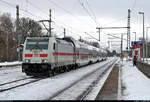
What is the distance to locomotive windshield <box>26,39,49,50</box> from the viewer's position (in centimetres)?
1720

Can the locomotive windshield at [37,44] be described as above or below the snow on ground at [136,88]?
above

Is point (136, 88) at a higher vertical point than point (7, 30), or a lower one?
lower

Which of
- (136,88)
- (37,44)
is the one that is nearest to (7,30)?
(37,44)

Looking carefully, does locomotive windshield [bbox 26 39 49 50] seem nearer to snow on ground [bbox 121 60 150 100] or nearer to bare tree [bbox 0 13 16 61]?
snow on ground [bbox 121 60 150 100]

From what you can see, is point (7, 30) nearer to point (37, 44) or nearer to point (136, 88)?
point (37, 44)

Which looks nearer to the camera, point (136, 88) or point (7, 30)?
point (136, 88)

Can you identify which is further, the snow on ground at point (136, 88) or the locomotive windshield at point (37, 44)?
the locomotive windshield at point (37, 44)

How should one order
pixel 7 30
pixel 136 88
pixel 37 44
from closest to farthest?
pixel 136 88 < pixel 37 44 < pixel 7 30

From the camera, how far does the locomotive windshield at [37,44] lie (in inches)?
677

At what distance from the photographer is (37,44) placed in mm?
17391

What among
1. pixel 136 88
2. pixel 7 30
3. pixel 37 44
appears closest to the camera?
pixel 136 88

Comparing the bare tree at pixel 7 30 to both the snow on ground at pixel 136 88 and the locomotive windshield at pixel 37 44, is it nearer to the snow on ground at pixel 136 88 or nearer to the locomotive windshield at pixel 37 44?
the locomotive windshield at pixel 37 44

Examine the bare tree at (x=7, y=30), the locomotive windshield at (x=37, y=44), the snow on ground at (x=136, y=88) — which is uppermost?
the bare tree at (x=7, y=30)

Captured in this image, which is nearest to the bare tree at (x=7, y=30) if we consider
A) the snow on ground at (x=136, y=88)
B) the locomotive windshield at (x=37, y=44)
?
the locomotive windshield at (x=37, y=44)
